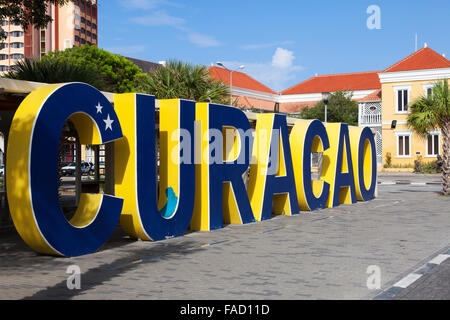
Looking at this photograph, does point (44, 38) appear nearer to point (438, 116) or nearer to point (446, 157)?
point (438, 116)

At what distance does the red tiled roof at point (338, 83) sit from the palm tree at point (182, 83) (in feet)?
174

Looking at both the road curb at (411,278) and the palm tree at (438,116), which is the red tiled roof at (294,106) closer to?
the palm tree at (438,116)

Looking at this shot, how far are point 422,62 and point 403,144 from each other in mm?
7284

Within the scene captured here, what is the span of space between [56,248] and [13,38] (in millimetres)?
96530

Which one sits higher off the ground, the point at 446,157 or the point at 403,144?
the point at 403,144

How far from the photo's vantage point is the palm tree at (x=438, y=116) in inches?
898

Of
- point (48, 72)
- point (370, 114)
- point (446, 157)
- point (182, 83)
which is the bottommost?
point (446, 157)

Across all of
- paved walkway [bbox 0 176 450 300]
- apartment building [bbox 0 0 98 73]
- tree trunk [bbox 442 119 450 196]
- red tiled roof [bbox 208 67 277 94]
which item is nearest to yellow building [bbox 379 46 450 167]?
red tiled roof [bbox 208 67 277 94]

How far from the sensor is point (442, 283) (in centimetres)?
784

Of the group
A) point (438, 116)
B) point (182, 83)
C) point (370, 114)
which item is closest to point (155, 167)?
point (182, 83)

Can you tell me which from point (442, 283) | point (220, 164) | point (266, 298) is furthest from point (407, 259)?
point (220, 164)

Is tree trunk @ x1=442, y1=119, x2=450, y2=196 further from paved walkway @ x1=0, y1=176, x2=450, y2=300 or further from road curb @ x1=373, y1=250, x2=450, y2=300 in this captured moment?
road curb @ x1=373, y1=250, x2=450, y2=300

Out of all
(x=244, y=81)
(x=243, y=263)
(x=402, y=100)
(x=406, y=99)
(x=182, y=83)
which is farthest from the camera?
(x=244, y=81)

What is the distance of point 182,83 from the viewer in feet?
84.2
